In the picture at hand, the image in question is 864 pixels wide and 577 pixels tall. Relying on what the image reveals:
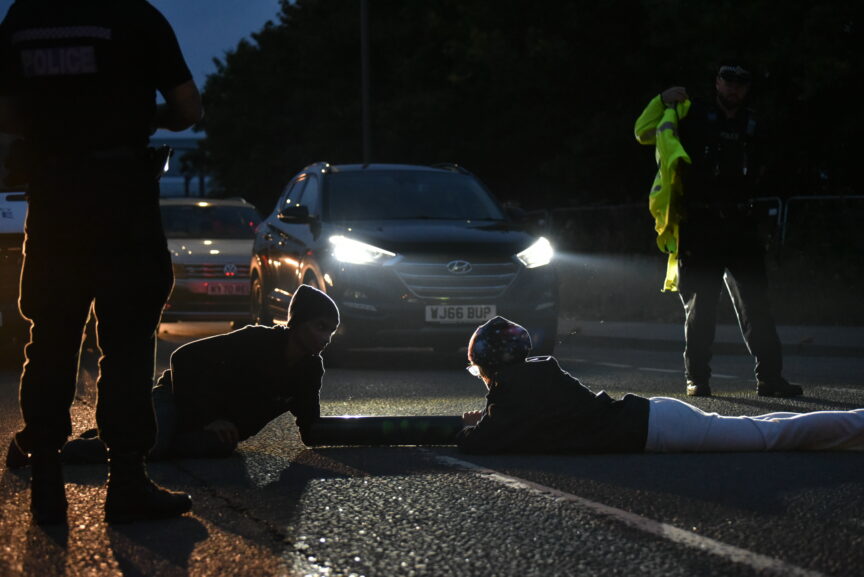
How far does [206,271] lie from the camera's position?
1686 cm

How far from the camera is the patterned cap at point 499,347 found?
21.1 ft

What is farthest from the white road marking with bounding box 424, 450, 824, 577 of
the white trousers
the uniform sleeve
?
the uniform sleeve

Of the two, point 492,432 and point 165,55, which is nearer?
point 165,55

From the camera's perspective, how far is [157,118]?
16.5 feet

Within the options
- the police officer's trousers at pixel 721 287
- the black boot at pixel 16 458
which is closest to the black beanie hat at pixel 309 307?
the black boot at pixel 16 458

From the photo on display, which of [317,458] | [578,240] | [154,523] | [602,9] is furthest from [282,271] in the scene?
[602,9]

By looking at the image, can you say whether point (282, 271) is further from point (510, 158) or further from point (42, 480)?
point (510, 158)

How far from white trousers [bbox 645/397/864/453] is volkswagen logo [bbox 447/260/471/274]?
546 centimetres

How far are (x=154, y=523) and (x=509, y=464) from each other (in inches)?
70.2

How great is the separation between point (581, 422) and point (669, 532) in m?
1.73

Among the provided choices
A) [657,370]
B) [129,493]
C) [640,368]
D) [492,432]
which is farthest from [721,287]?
[129,493]

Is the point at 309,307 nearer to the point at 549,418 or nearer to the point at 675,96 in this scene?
the point at 549,418

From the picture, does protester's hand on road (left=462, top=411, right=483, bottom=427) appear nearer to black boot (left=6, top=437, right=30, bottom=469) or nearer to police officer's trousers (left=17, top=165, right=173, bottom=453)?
black boot (left=6, top=437, right=30, bottom=469)

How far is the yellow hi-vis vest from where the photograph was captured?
9312 mm
